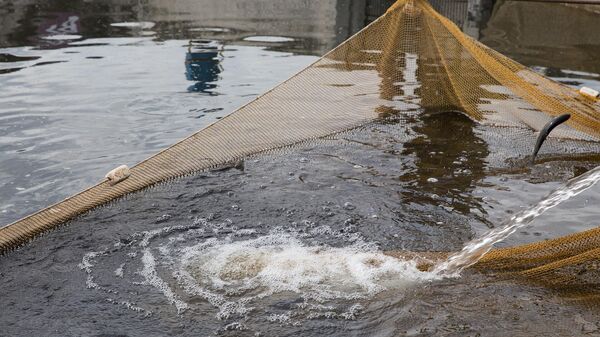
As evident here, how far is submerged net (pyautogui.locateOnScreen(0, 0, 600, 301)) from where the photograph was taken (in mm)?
5059

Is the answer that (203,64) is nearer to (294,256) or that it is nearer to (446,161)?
(446,161)

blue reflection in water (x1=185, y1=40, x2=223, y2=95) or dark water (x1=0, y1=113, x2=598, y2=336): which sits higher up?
blue reflection in water (x1=185, y1=40, x2=223, y2=95)

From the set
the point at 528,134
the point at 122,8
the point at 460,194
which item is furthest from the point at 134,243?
the point at 122,8

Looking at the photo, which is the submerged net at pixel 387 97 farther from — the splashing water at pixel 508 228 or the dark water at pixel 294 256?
the splashing water at pixel 508 228

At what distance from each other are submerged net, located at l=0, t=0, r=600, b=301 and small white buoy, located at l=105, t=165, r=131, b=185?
44 mm

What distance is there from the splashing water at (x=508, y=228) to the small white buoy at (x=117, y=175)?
2.23 meters

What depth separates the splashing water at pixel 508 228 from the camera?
3.66 m

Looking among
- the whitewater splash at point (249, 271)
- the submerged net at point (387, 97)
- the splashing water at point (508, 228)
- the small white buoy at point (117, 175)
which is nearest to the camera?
the whitewater splash at point (249, 271)

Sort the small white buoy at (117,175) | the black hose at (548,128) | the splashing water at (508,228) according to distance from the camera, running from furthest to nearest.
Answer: the black hose at (548,128), the small white buoy at (117,175), the splashing water at (508,228)

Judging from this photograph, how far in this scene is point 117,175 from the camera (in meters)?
4.34

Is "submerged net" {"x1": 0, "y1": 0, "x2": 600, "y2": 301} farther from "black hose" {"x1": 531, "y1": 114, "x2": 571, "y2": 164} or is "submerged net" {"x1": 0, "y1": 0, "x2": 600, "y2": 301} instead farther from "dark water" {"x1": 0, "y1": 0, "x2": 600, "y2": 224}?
"dark water" {"x1": 0, "y1": 0, "x2": 600, "y2": 224}

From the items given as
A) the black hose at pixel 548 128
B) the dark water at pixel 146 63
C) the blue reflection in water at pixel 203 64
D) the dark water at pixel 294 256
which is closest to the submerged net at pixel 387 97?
the dark water at pixel 294 256

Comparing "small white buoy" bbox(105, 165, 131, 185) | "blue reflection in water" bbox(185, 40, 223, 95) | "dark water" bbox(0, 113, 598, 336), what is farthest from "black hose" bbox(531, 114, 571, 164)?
"blue reflection in water" bbox(185, 40, 223, 95)

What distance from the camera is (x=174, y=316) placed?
129 inches
